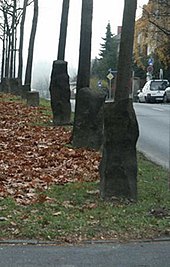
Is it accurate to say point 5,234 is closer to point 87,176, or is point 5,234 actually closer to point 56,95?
point 87,176

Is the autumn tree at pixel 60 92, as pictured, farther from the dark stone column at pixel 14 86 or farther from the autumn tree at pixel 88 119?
the dark stone column at pixel 14 86

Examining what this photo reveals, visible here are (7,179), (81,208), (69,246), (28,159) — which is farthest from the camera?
(28,159)

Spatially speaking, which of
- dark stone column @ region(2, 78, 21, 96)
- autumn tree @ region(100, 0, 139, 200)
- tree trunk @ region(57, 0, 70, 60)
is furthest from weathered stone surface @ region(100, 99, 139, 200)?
dark stone column @ region(2, 78, 21, 96)

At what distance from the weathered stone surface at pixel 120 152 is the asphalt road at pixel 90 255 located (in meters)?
2.08

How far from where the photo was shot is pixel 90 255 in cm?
651

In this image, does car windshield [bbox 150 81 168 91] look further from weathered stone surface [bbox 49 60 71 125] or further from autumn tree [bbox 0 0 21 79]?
weathered stone surface [bbox 49 60 71 125]

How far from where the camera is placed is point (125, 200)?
9.04 metres

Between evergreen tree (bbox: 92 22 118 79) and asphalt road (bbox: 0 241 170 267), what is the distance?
254ft

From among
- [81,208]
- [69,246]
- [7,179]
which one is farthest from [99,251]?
[7,179]

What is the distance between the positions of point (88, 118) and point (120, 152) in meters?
5.57

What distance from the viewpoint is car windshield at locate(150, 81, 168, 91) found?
51.7 metres

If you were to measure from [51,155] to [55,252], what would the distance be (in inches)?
257

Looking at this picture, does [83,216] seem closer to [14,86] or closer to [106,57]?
[14,86]

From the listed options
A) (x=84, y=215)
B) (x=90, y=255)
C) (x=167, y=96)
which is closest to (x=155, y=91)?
(x=167, y=96)
